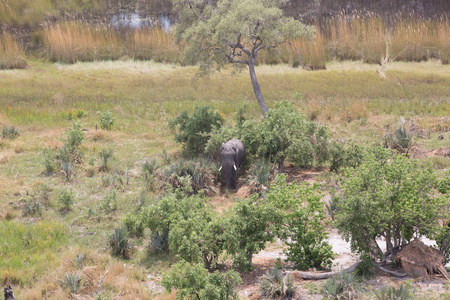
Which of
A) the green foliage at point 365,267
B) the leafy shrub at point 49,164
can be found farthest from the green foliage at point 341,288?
the leafy shrub at point 49,164

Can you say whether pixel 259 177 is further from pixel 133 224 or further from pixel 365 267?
pixel 365 267

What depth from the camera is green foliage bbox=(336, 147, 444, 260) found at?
7555mm

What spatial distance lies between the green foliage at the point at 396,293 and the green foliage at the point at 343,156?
660 centimetres

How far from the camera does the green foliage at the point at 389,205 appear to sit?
7.55m

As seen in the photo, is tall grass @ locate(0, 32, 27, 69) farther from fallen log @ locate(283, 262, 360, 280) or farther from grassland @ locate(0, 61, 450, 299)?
fallen log @ locate(283, 262, 360, 280)

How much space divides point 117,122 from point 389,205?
1297 cm

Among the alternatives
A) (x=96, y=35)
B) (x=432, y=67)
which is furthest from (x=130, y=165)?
(x=432, y=67)

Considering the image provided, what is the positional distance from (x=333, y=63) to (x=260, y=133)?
1262 centimetres

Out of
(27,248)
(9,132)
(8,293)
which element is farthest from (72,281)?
(9,132)

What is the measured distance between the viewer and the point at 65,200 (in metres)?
11.9

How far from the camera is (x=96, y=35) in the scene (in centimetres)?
2656

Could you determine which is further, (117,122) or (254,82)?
(117,122)

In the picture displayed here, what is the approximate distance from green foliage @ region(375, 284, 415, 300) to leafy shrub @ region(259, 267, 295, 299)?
1.25m

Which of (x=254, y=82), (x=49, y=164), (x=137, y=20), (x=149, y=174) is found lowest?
(x=149, y=174)
